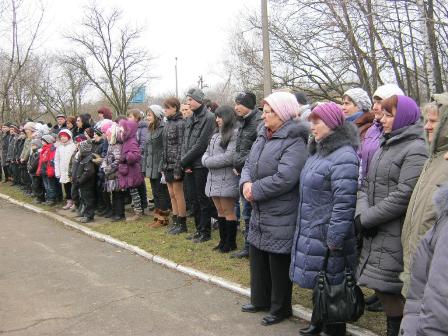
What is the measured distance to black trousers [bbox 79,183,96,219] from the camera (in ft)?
31.0

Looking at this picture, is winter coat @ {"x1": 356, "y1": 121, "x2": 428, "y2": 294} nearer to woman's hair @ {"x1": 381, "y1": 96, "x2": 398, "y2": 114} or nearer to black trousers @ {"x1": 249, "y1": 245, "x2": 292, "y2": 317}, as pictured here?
woman's hair @ {"x1": 381, "y1": 96, "x2": 398, "y2": 114}

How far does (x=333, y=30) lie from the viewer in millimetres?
16484

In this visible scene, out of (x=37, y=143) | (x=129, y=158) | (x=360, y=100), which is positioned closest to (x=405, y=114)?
(x=360, y=100)

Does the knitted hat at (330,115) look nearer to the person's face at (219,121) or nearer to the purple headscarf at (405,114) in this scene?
the purple headscarf at (405,114)

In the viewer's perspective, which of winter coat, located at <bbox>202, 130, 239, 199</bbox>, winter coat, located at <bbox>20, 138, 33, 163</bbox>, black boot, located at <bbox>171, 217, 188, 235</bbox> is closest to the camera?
winter coat, located at <bbox>202, 130, 239, 199</bbox>

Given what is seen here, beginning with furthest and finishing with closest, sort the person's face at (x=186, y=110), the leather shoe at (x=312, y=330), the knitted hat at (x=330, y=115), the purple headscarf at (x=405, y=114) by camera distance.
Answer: the person's face at (x=186, y=110) → the leather shoe at (x=312, y=330) → the knitted hat at (x=330, y=115) → the purple headscarf at (x=405, y=114)

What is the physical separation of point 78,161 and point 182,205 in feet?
9.22

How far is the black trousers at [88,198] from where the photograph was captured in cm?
945

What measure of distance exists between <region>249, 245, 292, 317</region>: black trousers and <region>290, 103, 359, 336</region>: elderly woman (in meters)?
0.36

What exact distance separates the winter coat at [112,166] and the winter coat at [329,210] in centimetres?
526

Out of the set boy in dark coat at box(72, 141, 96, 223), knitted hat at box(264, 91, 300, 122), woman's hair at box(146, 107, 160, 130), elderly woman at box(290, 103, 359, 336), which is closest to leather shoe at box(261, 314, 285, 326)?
elderly woman at box(290, 103, 359, 336)

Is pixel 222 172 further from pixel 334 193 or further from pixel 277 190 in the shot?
pixel 334 193

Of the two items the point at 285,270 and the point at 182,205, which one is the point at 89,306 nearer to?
the point at 285,270

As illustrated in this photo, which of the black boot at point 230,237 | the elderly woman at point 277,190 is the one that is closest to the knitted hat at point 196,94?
the black boot at point 230,237
